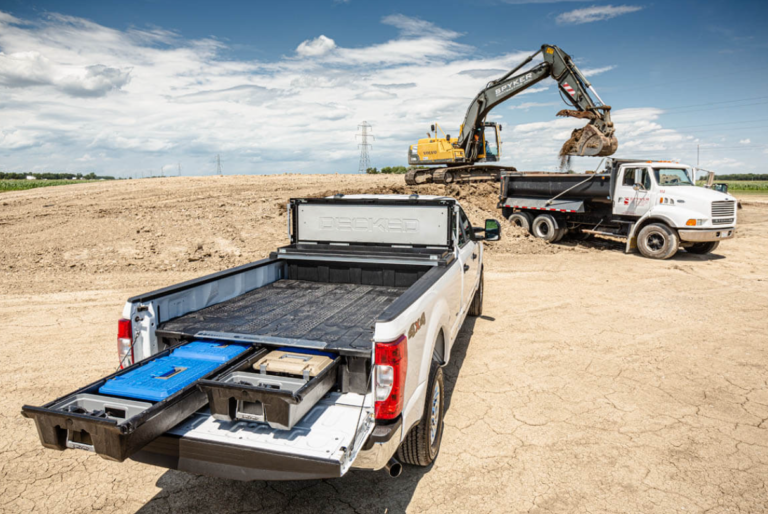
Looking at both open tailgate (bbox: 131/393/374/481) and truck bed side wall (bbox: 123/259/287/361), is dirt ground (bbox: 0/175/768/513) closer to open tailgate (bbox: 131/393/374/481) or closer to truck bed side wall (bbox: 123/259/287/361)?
open tailgate (bbox: 131/393/374/481)

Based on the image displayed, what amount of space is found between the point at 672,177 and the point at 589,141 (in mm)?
2518

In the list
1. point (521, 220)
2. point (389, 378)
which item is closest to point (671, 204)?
point (521, 220)

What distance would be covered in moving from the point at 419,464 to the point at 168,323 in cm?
222

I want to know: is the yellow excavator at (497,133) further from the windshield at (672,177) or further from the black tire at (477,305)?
the black tire at (477,305)

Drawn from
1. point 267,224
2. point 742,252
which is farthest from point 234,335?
point 742,252

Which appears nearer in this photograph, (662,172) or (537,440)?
(537,440)

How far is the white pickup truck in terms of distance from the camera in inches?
103

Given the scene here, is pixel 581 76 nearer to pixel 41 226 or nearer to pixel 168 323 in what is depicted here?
pixel 168 323

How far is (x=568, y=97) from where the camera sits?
15.8m

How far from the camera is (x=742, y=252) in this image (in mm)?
13852

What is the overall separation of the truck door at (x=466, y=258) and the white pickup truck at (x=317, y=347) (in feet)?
0.21

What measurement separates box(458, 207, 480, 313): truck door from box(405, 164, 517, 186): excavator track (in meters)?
14.3

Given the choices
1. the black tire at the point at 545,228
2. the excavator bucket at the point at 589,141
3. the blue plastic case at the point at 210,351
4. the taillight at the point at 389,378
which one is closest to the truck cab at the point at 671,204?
the excavator bucket at the point at 589,141

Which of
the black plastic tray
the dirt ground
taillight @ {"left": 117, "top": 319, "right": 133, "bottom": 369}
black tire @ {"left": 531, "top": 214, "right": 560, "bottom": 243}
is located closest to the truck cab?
the dirt ground
